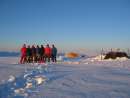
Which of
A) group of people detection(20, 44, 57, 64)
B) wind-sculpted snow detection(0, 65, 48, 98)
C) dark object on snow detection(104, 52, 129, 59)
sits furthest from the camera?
dark object on snow detection(104, 52, 129, 59)

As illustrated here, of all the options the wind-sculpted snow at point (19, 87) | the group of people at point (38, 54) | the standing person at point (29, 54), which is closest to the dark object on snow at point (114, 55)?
the group of people at point (38, 54)

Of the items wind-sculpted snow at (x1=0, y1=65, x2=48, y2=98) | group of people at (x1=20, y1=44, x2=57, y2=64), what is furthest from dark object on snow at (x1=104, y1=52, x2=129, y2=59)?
wind-sculpted snow at (x1=0, y1=65, x2=48, y2=98)

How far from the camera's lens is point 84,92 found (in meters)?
7.92

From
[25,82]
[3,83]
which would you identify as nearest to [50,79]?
[25,82]

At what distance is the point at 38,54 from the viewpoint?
26297 millimetres

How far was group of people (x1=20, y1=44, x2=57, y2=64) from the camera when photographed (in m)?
25.9

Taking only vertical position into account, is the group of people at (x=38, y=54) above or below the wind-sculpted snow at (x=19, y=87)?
above

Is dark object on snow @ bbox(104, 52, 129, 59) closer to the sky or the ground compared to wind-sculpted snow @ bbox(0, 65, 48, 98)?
closer to the sky

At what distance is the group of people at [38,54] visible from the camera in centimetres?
2589

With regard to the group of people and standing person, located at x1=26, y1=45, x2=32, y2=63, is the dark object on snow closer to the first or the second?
the group of people

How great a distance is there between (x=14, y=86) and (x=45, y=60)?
→ 1797 centimetres

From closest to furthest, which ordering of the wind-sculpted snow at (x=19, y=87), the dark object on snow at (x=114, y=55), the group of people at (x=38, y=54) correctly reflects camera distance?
the wind-sculpted snow at (x=19, y=87), the group of people at (x=38, y=54), the dark object on snow at (x=114, y=55)

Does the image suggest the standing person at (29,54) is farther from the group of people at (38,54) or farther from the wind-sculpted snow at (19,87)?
the wind-sculpted snow at (19,87)

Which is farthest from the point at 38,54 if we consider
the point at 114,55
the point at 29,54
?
the point at 114,55
